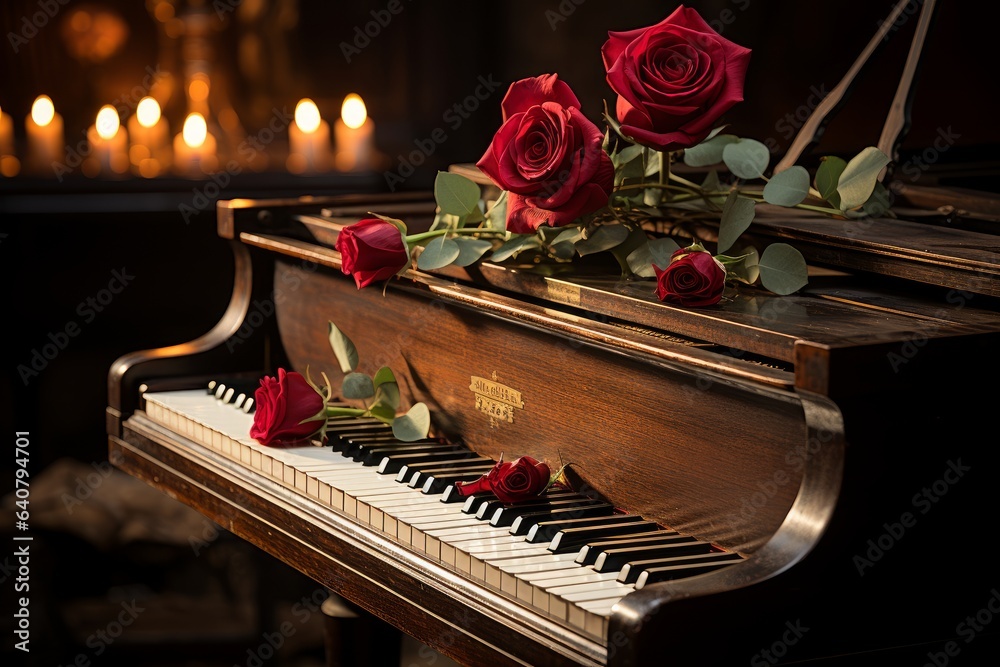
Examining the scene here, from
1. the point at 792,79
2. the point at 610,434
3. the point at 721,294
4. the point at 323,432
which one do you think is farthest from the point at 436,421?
the point at 792,79

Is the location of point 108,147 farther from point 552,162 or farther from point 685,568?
point 685,568

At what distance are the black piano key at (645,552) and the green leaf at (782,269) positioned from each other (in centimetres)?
40

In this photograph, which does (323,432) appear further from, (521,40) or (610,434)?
(521,40)

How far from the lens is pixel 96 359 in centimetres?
496

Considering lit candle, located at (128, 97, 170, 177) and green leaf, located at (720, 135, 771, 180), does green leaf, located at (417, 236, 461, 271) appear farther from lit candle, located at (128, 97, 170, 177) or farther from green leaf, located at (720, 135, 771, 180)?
lit candle, located at (128, 97, 170, 177)

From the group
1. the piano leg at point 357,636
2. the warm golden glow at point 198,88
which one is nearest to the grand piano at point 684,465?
the piano leg at point 357,636

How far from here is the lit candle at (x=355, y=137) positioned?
5.23 metres

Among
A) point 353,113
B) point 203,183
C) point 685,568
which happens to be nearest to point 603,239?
point 685,568

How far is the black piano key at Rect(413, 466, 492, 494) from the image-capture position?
2.11 metres

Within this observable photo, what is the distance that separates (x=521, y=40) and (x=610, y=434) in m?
3.54

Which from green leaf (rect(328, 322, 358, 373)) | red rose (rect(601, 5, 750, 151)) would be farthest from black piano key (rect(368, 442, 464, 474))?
red rose (rect(601, 5, 750, 151))

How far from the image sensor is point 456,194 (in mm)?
2250

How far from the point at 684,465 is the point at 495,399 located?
1.55 ft

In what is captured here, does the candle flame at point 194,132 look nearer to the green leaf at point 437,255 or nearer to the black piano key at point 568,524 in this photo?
the green leaf at point 437,255
